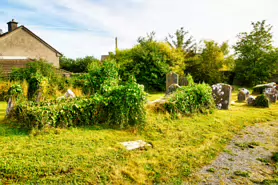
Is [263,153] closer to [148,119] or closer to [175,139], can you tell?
[175,139]

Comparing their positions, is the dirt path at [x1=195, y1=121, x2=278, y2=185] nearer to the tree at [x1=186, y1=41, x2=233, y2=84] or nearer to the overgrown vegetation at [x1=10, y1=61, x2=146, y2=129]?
the overgrown vegetation at [x1=10, y1=61, x2=146, y2=129]

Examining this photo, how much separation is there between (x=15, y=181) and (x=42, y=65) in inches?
397

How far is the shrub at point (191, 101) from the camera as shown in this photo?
6.22 m

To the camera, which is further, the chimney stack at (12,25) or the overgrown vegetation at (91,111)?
the chimney stack at (12,25)

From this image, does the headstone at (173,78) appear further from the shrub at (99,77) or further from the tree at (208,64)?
the tree at (208,64)

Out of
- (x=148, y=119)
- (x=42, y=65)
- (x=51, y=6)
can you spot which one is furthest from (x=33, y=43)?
(x=148, y=119)

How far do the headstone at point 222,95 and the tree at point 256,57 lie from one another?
52.3ft

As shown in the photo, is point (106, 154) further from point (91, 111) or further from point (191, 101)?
point (191, 101)

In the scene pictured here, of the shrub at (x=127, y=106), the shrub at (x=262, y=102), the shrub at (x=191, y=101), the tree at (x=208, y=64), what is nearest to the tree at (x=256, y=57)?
the tree at (x=208, y=64)

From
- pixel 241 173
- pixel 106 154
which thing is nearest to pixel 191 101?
pixel 241 173

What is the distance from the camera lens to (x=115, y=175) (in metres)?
2.92

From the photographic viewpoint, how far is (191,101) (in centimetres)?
648

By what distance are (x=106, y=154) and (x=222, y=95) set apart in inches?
253

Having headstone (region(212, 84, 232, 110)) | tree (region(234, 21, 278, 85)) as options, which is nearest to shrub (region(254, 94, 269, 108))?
headstone (region(212, 84, 232, 110))
